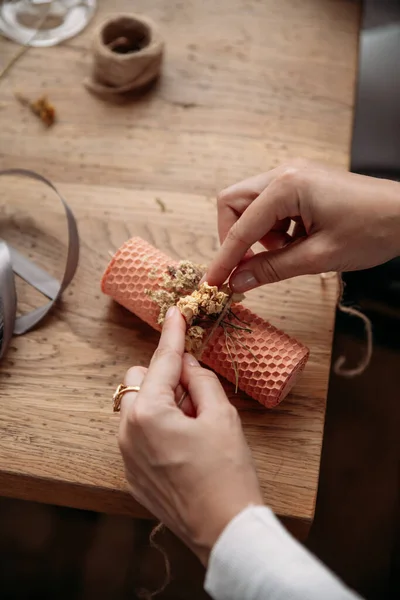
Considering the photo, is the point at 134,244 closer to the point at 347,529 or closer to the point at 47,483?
the point at 47,483

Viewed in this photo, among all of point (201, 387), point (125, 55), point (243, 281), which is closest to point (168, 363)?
point (201, 387)

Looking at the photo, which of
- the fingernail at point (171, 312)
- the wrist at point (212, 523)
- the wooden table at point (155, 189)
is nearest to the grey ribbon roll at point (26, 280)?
the wooden table at point (155, 189)

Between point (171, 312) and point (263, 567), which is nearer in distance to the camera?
point (263, 567)

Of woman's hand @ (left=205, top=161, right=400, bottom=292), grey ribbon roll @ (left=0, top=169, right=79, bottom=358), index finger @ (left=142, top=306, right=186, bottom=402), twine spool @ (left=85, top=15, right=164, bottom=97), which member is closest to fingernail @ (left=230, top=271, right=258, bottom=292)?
woman's hand @ (left=205, top=161, right=400, bottom=292)

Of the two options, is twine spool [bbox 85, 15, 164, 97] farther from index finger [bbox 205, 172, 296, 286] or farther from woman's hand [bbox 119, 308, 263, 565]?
woman's hand [bbox 119, 308, 263, 565]

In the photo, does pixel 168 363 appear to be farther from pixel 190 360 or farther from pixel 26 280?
pixel 26 280
